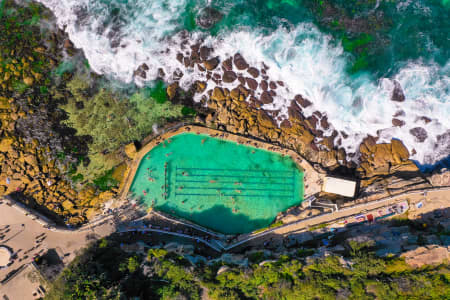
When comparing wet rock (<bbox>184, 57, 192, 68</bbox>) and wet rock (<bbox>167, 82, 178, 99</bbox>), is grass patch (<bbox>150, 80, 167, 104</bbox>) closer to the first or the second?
wet rock (<bbox>167, 82, 178, 99</bbox>)

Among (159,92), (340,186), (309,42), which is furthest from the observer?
(159,92)

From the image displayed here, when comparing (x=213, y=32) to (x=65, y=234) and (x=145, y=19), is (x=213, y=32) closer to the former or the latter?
(x=145, y=19)

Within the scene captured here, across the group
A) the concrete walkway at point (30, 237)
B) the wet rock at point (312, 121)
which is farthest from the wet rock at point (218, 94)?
the concrete walkway at point (30, 237)

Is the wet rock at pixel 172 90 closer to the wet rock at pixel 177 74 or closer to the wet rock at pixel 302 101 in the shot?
the wet rock at pixel 177 74

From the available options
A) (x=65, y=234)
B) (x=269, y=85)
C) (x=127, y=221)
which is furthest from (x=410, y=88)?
(x=65, y=234)

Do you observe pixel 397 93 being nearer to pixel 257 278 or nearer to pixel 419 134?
pixel 419 134

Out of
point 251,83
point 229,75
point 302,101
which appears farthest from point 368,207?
point 229,75
